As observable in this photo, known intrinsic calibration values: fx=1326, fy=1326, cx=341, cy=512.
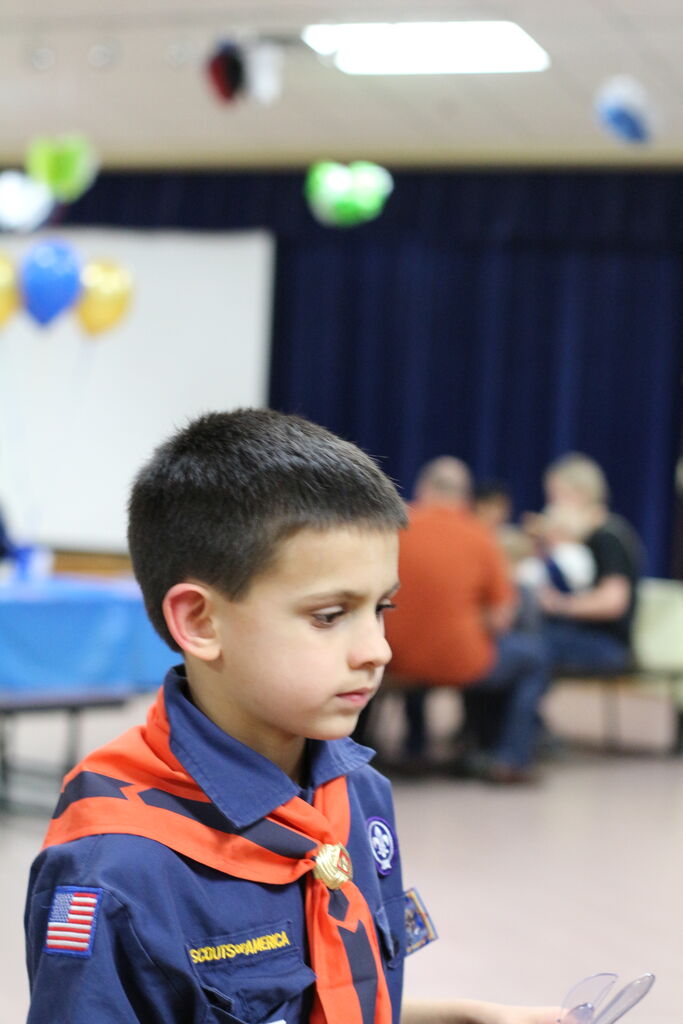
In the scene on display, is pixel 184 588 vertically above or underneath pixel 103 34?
underneath

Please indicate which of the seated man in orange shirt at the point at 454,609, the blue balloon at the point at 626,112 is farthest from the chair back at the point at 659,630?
the blue balloon at the point at 626,112

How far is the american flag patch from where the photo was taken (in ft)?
2.79

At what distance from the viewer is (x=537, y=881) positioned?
12.9 ft

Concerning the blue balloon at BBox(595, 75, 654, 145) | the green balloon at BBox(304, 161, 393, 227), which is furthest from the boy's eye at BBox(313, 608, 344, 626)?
the green balloon at BBox(304, 161, 393, 227)

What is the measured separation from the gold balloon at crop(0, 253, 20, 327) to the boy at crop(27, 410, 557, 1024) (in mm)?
5499

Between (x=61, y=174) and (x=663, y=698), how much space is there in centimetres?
452

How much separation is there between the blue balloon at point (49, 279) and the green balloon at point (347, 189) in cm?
237

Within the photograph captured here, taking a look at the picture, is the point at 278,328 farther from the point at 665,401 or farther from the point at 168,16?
the point at 168,16

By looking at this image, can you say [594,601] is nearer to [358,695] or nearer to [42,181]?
[42,181]

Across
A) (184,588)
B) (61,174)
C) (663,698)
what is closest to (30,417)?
(61,174)

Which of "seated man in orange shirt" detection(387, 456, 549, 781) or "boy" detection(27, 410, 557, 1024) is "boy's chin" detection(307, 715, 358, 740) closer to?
"boy" detection(27, 410, 557, 1024)

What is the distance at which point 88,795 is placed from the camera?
0.92m

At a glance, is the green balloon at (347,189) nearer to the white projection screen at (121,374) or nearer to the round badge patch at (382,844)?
the white projection screen at (121,374)

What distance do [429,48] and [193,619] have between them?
228 inches
